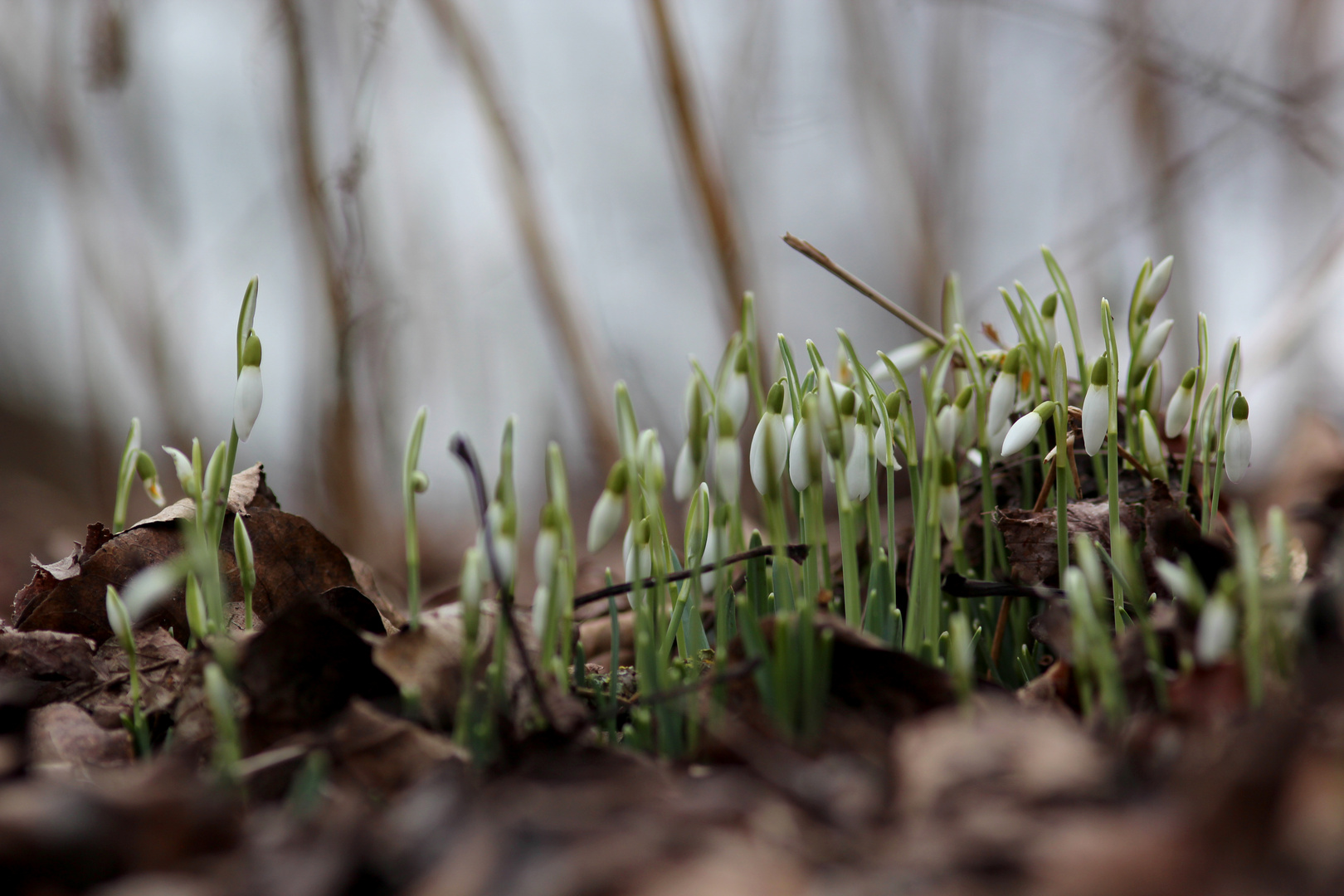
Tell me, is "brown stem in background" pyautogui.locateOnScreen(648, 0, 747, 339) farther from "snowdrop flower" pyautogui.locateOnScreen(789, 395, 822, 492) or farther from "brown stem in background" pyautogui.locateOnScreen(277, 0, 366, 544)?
"snowdrop flower" pyautogui.locateOnScreen(789, 395, 822, 492)

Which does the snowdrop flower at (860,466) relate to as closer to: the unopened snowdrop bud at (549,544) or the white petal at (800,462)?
the white petal at (800,462)

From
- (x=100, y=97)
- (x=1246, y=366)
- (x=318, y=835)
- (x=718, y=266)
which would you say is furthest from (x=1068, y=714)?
(x=100, y=97)

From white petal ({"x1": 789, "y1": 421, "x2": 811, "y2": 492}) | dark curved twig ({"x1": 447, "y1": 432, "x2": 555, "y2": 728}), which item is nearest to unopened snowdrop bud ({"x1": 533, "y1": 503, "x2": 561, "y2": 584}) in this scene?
dark curved twig ({"x1": 447, "y1": 432, "x2": 555, "y2": 728})

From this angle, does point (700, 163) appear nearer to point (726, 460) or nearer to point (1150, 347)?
point (1150, 347)

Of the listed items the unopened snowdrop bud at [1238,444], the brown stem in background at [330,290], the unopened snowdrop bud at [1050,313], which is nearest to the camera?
the unopened snowdrop bud at [1238,444]

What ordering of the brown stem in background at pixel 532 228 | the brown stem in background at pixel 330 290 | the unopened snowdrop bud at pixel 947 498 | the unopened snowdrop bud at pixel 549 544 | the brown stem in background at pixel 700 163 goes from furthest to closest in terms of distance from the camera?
the brown stem in background at pixel 330 290 → the brown stem in background at pixel 532 228 → the brown stem in background at pixel 700 163 → the unopened snowdrop bud at pixel 947 498 → the unopened snowdrop bud at pixel 549 544

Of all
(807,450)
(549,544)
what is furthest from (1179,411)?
(549,544)

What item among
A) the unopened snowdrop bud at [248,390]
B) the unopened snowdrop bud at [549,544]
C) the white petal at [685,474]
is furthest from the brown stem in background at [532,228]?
the unopened snowdrop bud at [549,544]
